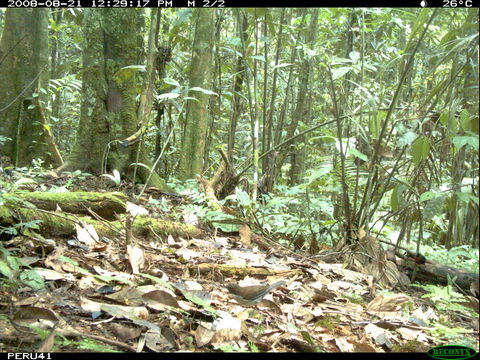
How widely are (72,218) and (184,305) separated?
3.41ft

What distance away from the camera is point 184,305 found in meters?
1.67

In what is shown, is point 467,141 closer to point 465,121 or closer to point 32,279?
point 465,121

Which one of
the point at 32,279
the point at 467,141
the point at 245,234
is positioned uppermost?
the point at 467,141

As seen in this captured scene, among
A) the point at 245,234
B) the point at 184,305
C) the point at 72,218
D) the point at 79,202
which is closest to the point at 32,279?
the point at 184,305

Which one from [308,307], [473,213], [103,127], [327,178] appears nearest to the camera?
[473,213]

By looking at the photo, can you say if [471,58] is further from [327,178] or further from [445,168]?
[327,178]

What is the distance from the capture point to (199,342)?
1.42 meters

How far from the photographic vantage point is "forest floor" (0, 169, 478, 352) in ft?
4.60

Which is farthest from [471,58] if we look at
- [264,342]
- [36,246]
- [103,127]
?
[103,127]

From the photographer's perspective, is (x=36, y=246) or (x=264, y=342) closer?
(x=264, y=342)

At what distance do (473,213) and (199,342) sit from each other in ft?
3.22

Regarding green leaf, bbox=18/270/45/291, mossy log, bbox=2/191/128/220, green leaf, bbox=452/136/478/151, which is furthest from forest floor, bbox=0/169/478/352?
green leaf, bbox=452/136/478/151

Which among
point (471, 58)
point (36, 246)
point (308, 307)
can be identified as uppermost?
point (471, 58)

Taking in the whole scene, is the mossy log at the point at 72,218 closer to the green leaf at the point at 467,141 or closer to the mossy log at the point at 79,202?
the mossy log at the point at 79,202
